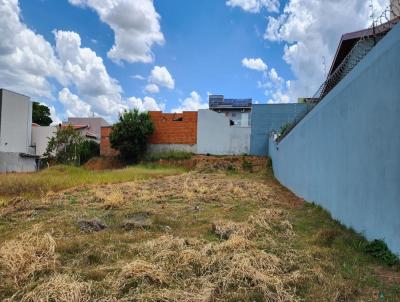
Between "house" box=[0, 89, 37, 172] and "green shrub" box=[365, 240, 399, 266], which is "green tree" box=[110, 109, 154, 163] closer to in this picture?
"house" box=[0, 89, 37, 172]

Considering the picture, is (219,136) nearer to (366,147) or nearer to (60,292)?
(366,147)

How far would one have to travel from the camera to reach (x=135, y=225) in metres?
5.55

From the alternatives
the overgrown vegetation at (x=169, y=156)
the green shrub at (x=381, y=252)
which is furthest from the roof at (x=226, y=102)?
the green shrub at (x=381, y=252)

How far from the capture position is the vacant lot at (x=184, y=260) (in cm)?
299

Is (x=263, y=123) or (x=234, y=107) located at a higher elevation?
(x=234, y=107)

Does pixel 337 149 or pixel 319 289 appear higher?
pixel 337 149

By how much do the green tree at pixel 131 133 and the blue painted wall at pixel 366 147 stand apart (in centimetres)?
2027

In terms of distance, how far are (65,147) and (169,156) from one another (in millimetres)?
8705

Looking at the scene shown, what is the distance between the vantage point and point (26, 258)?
12.0 ft

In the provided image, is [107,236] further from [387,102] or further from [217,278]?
[387,102]

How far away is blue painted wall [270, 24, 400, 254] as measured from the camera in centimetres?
380

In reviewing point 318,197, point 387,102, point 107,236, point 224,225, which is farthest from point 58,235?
point 318,197

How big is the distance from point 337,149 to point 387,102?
230 cm

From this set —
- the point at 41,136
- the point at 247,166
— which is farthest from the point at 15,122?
the point at 247,166
